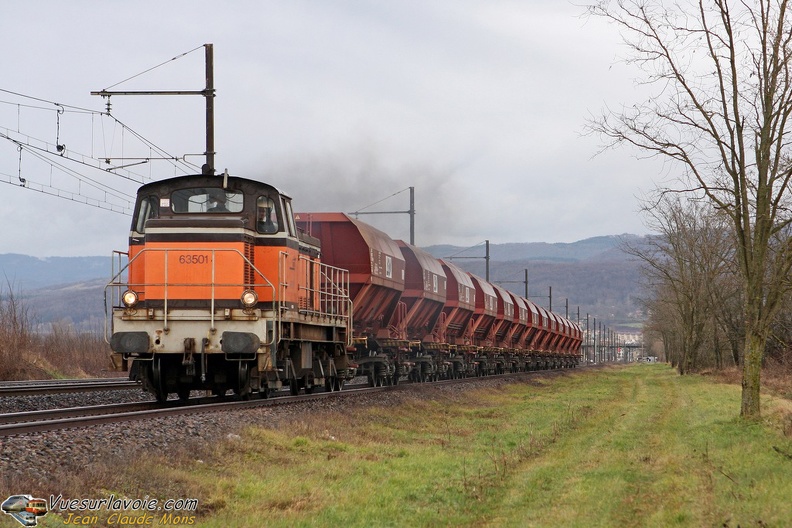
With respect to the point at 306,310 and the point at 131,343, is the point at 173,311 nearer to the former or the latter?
the point at 131,343

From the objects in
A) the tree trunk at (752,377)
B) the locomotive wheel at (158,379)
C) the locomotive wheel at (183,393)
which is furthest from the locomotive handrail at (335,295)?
the tree trunk at (752,377)

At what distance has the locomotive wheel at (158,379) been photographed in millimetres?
16828

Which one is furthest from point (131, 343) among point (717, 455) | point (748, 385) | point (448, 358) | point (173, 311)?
point (448, 358)

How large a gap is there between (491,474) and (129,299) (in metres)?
8.02

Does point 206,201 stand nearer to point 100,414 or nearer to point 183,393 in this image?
point 183,393

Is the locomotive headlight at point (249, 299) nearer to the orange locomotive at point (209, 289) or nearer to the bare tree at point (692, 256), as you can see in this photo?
the orange locomotive at point (209, 289)

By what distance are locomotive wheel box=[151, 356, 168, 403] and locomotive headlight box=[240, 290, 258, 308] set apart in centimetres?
212

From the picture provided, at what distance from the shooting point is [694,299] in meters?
51.7

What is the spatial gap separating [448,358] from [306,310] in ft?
62.1

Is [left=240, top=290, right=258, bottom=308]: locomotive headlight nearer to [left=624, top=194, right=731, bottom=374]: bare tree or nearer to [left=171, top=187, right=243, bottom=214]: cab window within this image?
[left=171, top=187, right=243, bottom=214]: cab window

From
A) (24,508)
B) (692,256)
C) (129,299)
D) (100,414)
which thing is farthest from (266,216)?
(692,256)

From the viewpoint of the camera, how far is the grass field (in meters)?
8.65

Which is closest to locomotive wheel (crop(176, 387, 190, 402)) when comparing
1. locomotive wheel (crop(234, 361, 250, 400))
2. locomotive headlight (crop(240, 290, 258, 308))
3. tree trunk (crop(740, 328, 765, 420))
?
locomotive wheel (crop(234, 361, 250, 400))

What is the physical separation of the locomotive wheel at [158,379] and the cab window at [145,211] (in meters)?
2.61
